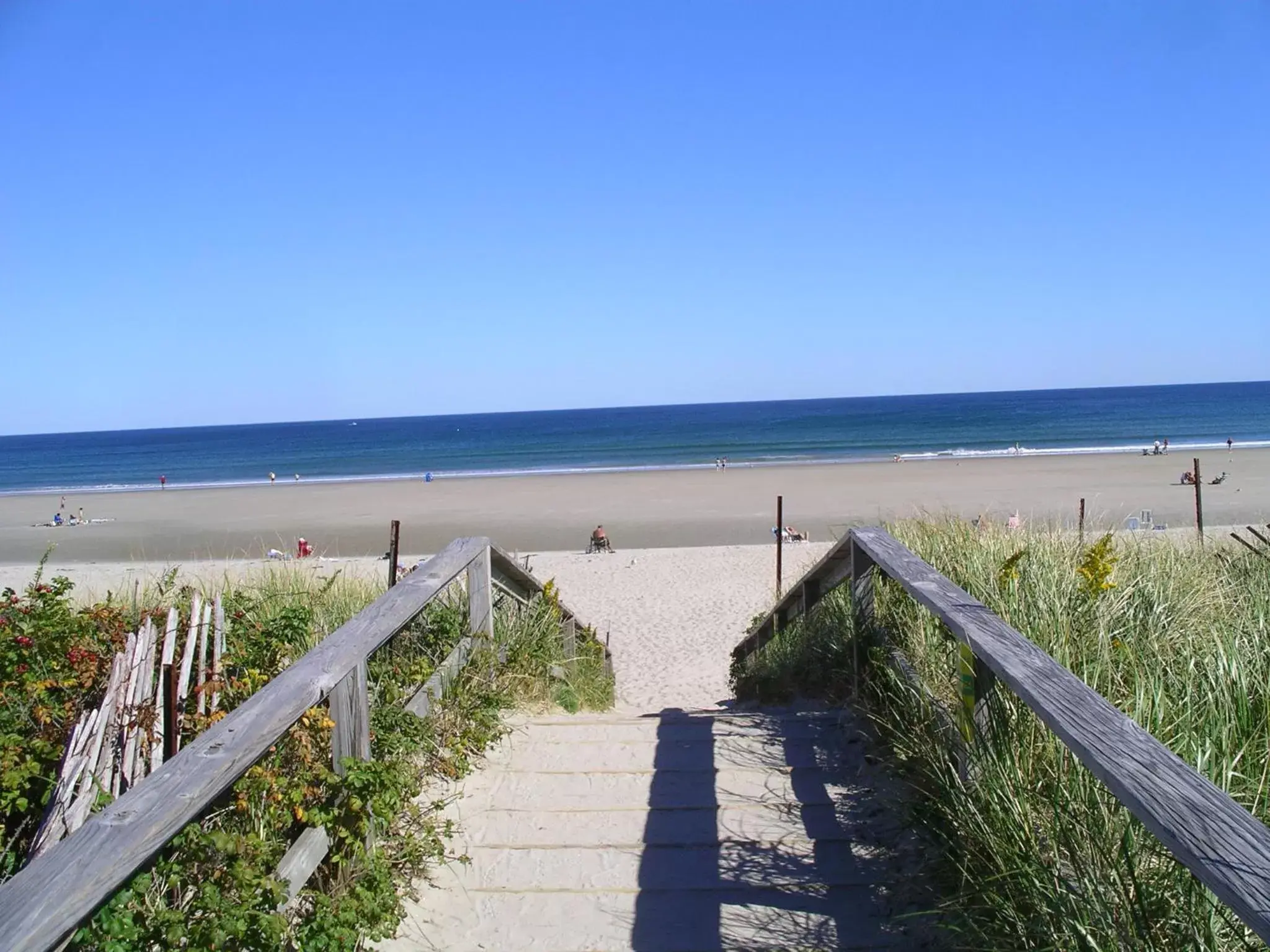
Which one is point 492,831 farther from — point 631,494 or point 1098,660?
point 631,494

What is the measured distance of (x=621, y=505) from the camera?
1208 inches

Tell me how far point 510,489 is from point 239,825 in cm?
3426

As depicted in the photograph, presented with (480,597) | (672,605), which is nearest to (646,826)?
(480,597)

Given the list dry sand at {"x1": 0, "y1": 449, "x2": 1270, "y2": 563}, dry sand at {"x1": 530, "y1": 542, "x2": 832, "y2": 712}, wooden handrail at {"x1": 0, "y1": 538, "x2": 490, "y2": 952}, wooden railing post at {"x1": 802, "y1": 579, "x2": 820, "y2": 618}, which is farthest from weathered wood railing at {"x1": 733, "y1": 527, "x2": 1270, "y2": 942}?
dry sand at {"x1": 0, "y1": 449, "x2": 1270, "y2": 563}

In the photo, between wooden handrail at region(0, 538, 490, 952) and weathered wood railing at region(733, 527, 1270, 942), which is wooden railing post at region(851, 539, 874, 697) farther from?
wooden handrail at region(0, 538, 490, 952)

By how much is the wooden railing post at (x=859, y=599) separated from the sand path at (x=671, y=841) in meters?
0.33

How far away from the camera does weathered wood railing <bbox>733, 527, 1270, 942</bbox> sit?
5.16 ft

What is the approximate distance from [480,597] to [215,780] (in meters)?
3.18

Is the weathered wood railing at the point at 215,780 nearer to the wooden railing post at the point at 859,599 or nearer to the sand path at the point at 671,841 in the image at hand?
the sand path at the point at 671,841

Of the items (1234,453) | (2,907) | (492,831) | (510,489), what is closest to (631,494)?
(510,489)

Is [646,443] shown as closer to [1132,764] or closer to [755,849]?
[755,849]

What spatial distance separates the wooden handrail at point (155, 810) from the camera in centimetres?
168

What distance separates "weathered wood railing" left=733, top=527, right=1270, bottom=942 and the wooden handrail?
1847mm

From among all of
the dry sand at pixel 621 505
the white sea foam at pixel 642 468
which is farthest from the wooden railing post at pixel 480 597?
the white sea foam at pixel 642 468
